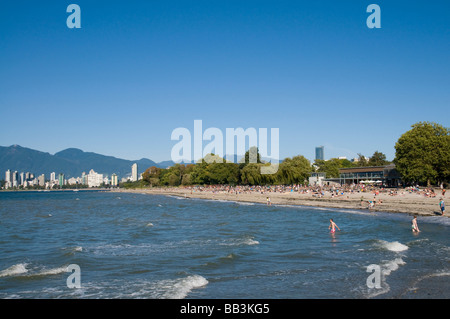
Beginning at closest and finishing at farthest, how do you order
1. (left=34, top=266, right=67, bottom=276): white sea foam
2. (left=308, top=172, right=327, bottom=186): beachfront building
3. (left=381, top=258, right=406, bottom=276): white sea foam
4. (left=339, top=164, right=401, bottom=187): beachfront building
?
(left=381, top=258, right=406, bottom=276): white sea foam → (left=34, top=266, right=67, bottom=276): white sea foam → (left=339, top=164, right=401, bottom=187): beachfront building → (left=308, top=172, right=327, bottom=186): beachfront building

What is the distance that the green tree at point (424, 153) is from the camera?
183 ft

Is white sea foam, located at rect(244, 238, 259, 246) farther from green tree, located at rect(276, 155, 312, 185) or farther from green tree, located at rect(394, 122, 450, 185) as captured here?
green tree, located at rect(276, 155, 312, 185)

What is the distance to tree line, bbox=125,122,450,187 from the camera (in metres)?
56.3

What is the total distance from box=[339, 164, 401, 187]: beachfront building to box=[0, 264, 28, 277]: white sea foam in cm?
7187

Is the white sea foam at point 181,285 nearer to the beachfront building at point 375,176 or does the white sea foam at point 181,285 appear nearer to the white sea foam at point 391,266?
the white sea foam at point 391,266

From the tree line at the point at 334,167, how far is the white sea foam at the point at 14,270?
55.2 m

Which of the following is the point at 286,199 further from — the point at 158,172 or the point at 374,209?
the point at 158,172

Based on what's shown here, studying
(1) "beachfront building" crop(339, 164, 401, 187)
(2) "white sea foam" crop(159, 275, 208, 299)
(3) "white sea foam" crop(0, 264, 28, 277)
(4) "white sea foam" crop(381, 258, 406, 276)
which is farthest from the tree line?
(3) "white sea foam" crop(0, 264, 28, 277)

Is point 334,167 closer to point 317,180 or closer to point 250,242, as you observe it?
point 317,180

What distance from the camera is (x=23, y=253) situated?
17453mm

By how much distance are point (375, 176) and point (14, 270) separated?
78016 mm

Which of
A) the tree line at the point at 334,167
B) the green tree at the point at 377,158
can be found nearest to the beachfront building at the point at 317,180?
the tree line at the point at 334,167

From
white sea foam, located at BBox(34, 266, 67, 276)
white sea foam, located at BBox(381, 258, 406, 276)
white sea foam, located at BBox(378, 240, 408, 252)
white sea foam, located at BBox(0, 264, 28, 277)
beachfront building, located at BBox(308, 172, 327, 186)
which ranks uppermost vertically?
beachfront building, located at BBox(308, 172, 327, 186)
